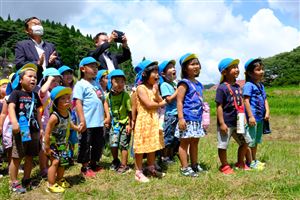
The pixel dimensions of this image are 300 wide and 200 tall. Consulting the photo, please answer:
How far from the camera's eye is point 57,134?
4.11 metres

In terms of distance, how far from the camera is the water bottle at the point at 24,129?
13.1 ft

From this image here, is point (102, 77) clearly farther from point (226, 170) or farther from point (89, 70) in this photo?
point (226, 170)

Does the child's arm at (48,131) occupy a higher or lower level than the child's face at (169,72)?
lower

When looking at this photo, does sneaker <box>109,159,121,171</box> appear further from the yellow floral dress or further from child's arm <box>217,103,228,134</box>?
child's arm <box>217,103,228,134</box>

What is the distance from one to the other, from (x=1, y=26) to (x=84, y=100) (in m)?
80.9

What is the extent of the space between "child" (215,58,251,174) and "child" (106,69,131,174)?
1.39 metres

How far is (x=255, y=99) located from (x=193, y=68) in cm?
121

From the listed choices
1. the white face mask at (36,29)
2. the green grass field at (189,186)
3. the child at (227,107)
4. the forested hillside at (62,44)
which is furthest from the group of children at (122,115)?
the forested hillside at (62,44)

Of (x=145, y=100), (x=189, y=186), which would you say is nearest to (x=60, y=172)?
(x=145, y=100)

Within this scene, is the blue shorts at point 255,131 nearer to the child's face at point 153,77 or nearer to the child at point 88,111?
the child's face at point 153,77

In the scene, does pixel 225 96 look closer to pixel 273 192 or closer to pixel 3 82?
pixel 273 192

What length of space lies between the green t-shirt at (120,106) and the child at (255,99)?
1.86m

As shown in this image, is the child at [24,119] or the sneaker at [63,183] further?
the sneaker at [63,183]

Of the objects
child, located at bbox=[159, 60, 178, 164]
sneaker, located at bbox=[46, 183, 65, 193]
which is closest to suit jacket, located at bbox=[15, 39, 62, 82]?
sneaker, located at bbox=[46, 183, 65, 193]
